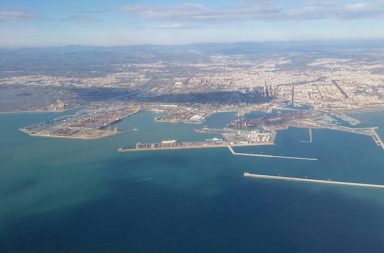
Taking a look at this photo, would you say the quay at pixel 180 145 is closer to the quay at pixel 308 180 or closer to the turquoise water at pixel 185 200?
the turquoise water at pixel 185 200

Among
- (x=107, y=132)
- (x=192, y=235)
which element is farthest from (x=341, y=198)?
(x=107, y=132)

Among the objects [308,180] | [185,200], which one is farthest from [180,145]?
[308,180]

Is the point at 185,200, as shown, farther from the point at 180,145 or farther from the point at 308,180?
the point at 180,145

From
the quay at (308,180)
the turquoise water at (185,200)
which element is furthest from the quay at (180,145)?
the quay at (308,180)

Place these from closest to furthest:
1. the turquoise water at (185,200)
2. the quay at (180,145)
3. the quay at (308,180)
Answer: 1. the turquoise water at (185,200)
2. the quay at (308,180)
3. the quay at (180,145)

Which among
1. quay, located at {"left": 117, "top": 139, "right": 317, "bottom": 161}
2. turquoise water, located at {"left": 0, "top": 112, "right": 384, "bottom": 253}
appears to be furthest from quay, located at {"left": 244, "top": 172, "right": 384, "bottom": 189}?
quay, located at {"left": 117, "top": 139, "right": 317, "bottom": 161}

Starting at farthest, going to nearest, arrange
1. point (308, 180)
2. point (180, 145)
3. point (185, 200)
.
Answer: point (180, 145) → point (308, 180) → point (185, 200)

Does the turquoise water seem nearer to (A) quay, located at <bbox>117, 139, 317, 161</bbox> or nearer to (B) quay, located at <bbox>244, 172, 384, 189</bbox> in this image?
(B) quay, located at <bbox>244, 172, 384, 189</bbox>

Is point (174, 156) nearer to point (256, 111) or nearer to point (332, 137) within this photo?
point (332, 137)

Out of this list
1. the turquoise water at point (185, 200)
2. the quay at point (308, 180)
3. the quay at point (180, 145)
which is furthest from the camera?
the quay at point (180, 145)

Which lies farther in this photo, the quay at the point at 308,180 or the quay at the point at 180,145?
the quay at the point at 180,145
